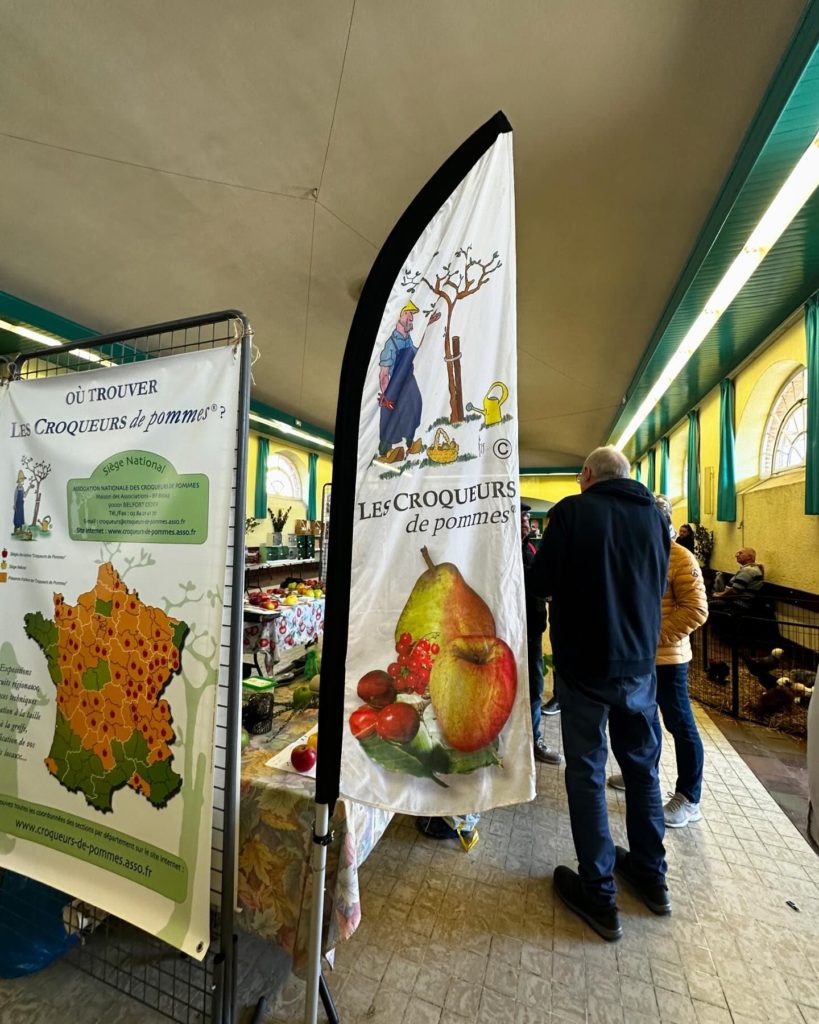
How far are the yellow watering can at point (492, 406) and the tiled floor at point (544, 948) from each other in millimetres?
1689

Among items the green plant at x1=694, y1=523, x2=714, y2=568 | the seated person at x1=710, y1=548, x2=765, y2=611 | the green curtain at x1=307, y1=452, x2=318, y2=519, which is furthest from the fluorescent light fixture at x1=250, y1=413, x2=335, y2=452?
the green plant at x1=694, y1=523, x2=714, y2=568

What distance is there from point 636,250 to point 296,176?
2.58 m

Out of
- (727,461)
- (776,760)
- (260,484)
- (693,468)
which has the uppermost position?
(693,468)

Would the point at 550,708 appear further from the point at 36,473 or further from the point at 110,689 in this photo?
the point at 36,473

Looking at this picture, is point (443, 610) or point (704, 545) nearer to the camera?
point (443, 610)

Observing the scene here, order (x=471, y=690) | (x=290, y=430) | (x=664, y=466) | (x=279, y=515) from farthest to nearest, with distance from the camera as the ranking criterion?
(x=279, y=515)
(x=664, y=466)
(x=290, y=430)
(x=471, y=690)

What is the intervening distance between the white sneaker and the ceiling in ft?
11.2

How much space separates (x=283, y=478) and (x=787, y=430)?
32.1 ft

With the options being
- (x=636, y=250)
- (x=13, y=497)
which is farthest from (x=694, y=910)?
(x=636, y=250)

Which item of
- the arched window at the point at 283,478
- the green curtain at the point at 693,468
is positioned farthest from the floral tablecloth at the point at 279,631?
the arched window at the point at 283,478

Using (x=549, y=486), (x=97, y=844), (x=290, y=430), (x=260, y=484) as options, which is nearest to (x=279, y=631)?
(x=97, y=844)

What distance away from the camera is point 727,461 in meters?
6.14

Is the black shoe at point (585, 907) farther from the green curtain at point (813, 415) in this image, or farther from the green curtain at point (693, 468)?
the green curtain at point (693, 468)

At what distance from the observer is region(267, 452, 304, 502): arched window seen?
1064 centimetres
